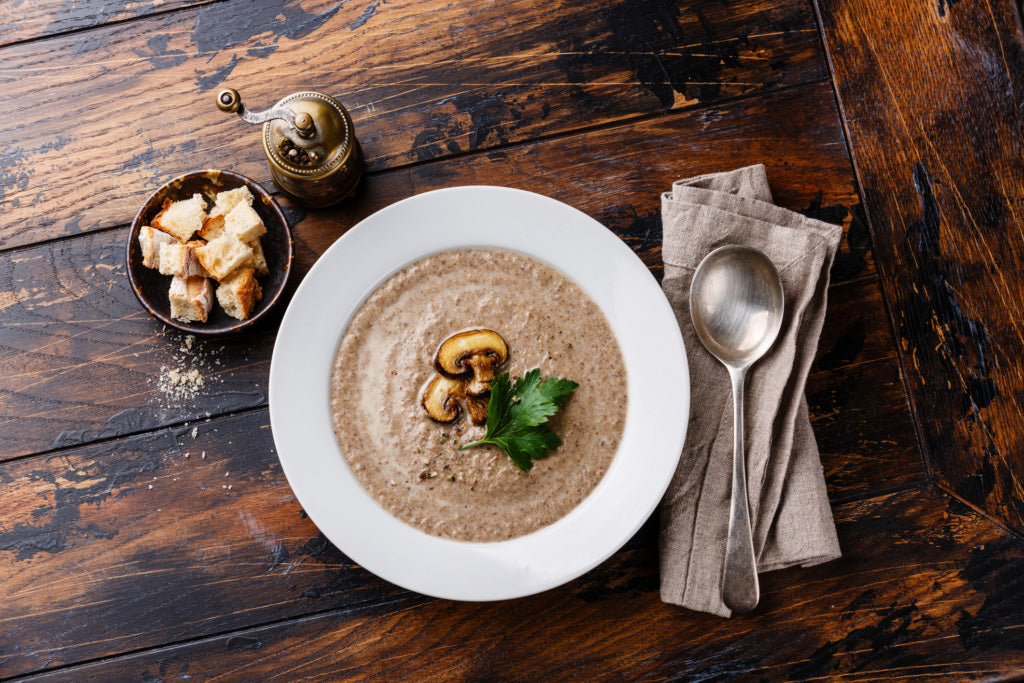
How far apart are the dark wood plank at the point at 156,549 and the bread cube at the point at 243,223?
0.54 meters

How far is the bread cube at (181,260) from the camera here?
5.69ft

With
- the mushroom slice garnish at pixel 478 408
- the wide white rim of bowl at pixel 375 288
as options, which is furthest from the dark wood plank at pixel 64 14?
the mushroom slice garnish at pixel 478 408

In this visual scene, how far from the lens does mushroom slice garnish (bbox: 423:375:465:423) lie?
1.73 meters

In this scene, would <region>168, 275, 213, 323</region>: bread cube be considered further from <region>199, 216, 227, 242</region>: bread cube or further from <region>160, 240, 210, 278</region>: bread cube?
<region>199, 216, 227, 242</region>: bread cube

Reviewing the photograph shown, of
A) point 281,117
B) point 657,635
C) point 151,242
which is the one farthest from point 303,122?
point 657,635

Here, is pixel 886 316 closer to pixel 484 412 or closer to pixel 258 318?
pixel 484 412

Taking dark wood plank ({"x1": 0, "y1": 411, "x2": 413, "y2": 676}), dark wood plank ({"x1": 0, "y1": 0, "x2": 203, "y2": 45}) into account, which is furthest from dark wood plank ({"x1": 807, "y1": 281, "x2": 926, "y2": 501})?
dark wood plank ({"x1": 0, "y1": 0, "x2": 203, "y2": 45})

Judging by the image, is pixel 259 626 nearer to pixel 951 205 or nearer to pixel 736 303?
pixel 736 303

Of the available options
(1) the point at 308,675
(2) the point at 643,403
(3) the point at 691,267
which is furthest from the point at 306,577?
(3) the point at 691,267

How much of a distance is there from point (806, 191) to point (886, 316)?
460 mm

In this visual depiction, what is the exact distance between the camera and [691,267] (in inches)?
73.1

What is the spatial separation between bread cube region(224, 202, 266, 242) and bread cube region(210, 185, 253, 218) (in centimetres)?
2

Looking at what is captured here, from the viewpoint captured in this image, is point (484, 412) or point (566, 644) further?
point (566, 644)

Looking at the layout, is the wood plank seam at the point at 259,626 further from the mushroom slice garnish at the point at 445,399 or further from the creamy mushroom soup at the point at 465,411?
the mushroom slice garnish at the point at 445,399
